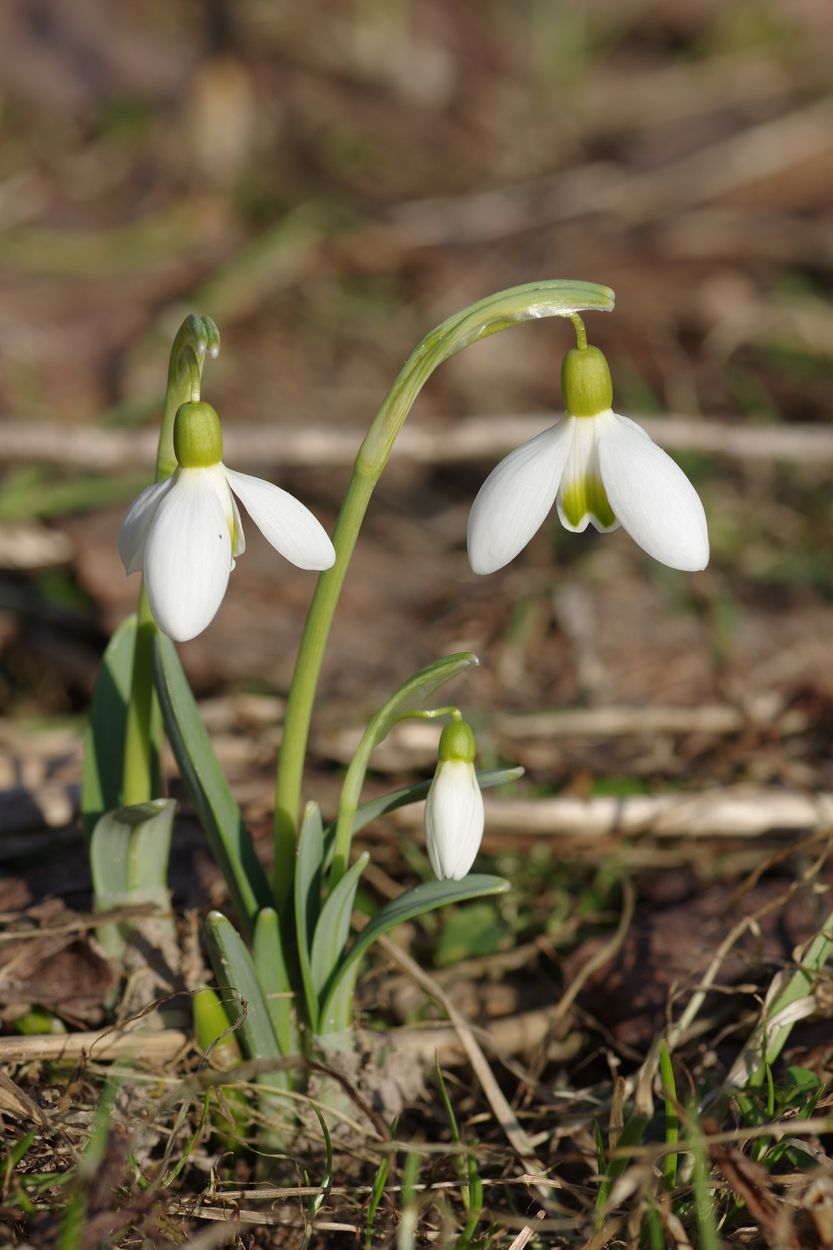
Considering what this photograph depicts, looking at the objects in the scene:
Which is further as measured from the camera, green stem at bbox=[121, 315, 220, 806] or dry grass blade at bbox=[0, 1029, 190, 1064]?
dry grass blade at bbox=[0, 1029, 190, 1064]

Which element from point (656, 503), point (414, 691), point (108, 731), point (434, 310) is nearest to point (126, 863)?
point (108, 731)

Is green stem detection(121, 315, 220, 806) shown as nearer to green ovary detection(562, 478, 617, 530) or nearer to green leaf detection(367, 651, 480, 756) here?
green leaf detection(367, 651, 480, 756)

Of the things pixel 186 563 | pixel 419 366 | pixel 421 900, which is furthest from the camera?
pixel 421 900

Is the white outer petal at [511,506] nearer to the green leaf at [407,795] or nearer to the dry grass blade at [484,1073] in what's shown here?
the green leaf at [407,795]

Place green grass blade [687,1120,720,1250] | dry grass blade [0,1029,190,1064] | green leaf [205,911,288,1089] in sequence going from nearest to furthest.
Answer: green grass blade [687,1120,720,1250]
green leaf [205,911,288,1089]
dry grass blade [0,1029,190,1064]

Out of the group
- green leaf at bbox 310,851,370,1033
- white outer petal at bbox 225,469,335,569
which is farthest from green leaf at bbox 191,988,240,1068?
white outer petal at bbox 225,469,335,569

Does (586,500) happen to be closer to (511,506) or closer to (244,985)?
(511,506)

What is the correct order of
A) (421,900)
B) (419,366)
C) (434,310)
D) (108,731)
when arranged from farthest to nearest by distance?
(434,310)
(108,731)
(421,900)
(419,366)
